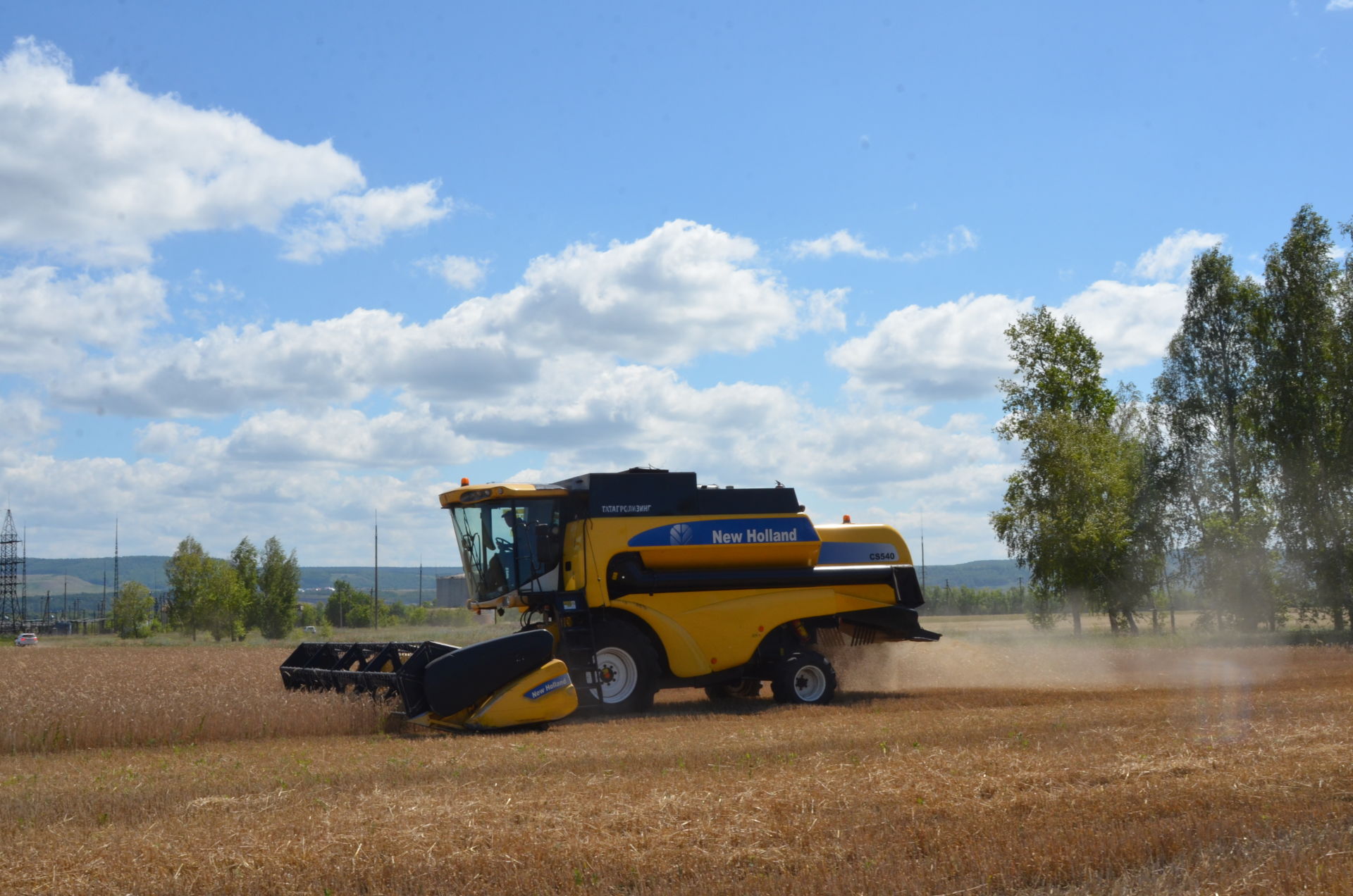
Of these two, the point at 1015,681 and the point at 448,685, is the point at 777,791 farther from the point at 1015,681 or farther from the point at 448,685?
the point at 1015,681

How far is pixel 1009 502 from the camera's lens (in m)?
38.0

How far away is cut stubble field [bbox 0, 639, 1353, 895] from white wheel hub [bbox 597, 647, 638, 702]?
94cm

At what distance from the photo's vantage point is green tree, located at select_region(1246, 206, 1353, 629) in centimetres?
3344

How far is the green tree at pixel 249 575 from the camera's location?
2280 inches

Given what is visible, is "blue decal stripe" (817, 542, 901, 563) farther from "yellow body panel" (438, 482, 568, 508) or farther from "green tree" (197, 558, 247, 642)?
"green tree" (197, 558, 247, 642)

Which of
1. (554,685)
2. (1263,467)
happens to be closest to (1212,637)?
(1263,467)

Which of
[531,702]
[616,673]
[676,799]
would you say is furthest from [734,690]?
[676,799]

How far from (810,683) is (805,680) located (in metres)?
0.11

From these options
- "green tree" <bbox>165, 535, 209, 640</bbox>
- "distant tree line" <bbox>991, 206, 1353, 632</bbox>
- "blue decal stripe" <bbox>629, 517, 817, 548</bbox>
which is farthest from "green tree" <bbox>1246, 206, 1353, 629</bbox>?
"green tree" <bbox>165, 535, 209, 640</bbox>

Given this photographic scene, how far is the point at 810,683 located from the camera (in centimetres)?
1547

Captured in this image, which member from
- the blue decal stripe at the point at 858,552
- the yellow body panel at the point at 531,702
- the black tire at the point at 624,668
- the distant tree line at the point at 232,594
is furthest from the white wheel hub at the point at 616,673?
the distant tree line at the point at 232,594

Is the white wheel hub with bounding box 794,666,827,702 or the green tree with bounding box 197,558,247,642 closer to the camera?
the white wheel hub with bounding box 794,666,827,702

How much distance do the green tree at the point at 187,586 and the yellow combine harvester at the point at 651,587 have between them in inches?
1764

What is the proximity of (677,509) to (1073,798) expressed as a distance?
843 cm
